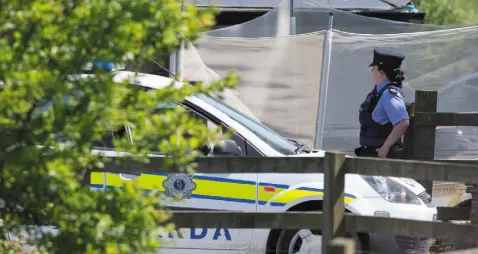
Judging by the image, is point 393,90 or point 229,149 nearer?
point 229,149

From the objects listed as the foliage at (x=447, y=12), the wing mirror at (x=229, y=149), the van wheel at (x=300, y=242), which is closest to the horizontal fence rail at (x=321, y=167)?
the wing mirror at (x=229, y=149)

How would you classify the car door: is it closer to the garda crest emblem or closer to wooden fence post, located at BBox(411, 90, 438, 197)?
the garda crest emblem

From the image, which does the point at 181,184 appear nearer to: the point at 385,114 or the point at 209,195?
the point at 209,195

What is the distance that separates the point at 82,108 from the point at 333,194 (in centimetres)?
233

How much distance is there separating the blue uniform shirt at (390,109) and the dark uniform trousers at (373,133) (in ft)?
0.13

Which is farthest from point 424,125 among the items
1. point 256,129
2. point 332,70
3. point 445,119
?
point 332,70

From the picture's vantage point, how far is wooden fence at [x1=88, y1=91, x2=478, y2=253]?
516cm

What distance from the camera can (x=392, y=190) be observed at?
6953 mm

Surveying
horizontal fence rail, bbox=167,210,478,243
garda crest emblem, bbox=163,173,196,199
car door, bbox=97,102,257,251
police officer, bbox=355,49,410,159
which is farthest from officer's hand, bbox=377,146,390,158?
horizontal fence rail, bbox=167,210,478,243

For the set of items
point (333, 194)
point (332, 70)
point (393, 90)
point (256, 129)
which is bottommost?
point (333, 194)

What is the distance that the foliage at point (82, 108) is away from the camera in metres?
3.07

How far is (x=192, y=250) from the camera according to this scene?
6633mm

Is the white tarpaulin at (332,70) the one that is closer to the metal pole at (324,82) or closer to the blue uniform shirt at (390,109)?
the metal pole at (324,82)

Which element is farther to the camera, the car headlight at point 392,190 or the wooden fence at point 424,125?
the wooden fence at point 424,125
